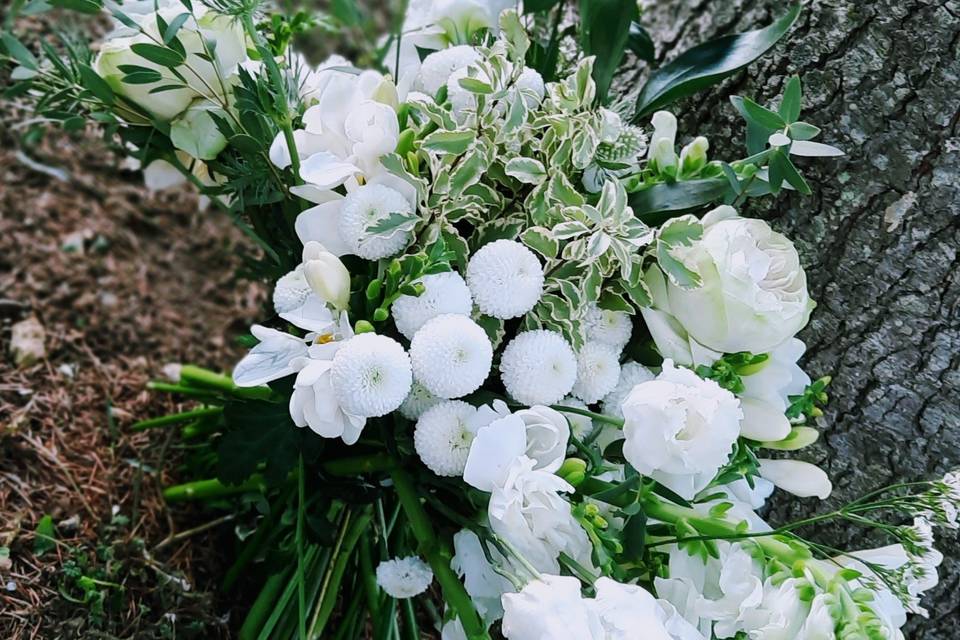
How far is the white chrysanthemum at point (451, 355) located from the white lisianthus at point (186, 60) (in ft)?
1.12

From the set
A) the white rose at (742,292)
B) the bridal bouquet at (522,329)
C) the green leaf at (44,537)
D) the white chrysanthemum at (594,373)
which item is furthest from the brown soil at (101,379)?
the white rose at (742,292)

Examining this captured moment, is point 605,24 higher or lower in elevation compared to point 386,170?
higher

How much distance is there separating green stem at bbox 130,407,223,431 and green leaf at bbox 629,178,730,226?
2.01 ft

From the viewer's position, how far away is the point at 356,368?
2.19 ft

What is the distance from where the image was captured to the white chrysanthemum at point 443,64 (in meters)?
0.85

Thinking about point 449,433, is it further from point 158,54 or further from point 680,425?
point 158,54

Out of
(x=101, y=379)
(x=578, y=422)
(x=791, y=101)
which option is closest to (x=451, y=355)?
(x=578, y=422)

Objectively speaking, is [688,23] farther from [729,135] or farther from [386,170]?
[386,170]

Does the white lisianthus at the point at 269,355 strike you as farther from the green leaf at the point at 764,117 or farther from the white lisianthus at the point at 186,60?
the green leaf at the point at 764,117

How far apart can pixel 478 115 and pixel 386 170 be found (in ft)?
0.30

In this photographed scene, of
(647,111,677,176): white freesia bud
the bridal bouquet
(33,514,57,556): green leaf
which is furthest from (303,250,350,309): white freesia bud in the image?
(33,514,57,556): green leaf

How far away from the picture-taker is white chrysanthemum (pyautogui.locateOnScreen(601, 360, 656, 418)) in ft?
2.58

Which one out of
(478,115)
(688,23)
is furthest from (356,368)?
(688,23)

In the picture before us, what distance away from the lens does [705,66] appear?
0.91 metres
